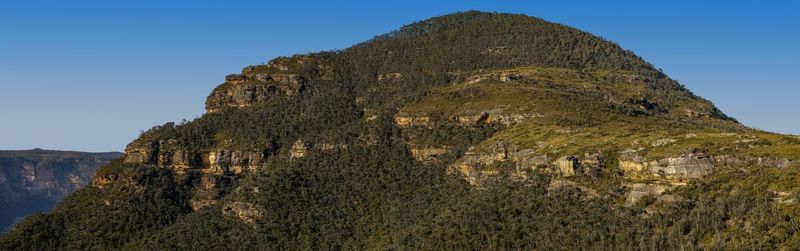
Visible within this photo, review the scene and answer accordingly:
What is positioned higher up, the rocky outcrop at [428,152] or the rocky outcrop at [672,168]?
the rocky outcrop at [428,152]

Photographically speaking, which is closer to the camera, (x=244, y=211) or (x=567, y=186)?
(x=567, y=186)

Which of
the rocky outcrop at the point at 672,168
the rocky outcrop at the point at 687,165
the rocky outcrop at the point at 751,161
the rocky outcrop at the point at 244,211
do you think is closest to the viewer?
the rocky outcrop at the point at 751,161

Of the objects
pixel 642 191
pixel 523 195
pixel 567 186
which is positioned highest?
pixel 567 186

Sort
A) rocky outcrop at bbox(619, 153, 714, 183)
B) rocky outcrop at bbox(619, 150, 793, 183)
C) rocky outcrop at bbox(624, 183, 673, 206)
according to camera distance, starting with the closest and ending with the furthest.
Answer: rocky outcrop at bbox(619, 150, 793, 183), rocky outcrop at bbox(619, 153, 714, 183), rocky outcrop at bbox(624, 183, 673, 206)

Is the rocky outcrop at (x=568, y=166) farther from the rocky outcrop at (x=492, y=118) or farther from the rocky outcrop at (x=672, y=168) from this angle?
the rocky outcrop at (x=492, y=118)

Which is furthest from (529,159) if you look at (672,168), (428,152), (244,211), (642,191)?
(244,211)

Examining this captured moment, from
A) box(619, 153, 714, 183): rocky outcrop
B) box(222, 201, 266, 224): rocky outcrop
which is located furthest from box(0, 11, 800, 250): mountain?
box(222, 201, 266, 224): rocky outcrop

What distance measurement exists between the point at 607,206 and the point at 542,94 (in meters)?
80.4

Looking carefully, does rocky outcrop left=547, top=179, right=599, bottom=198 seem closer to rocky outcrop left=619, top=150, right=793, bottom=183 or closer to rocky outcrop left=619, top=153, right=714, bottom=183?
rocky outcrop left=619, top=153, right=714, bottom=183

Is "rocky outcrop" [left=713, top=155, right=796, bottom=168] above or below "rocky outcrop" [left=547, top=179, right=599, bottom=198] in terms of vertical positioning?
above

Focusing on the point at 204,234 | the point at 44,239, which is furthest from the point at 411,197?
the point at 44,239

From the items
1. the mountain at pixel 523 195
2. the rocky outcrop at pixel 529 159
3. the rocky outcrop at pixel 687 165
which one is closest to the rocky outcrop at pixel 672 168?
the rocky outcrop at pixel 687 165

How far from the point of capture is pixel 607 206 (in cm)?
11925

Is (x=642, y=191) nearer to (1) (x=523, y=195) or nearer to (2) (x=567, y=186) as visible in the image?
(2) (x=567, y=186)
